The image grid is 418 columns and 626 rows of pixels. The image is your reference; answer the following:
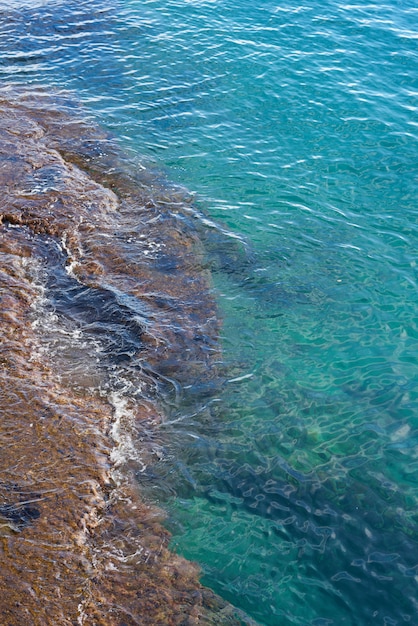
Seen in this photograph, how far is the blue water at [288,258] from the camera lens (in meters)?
9.79

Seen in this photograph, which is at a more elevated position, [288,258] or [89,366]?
[288,258]

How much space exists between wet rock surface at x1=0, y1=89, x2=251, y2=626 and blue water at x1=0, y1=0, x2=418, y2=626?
27.0 inches

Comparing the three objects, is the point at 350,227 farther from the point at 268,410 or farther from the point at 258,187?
the point at 268,410

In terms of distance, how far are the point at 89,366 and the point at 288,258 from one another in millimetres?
6167

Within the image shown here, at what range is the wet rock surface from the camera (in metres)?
8.80

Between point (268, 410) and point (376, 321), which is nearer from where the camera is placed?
point (268, 410)

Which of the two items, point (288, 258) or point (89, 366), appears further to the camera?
point (288, 258)

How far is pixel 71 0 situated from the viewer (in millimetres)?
28719

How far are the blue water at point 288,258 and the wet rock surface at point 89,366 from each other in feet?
2.25

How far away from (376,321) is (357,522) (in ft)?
17.2

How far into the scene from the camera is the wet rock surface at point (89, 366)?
880cm

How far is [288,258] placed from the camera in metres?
15.5

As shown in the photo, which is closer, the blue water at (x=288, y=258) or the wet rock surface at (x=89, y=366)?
the wet rock surface at (x=89, y=366)

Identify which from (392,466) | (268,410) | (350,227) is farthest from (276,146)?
(392,466)
